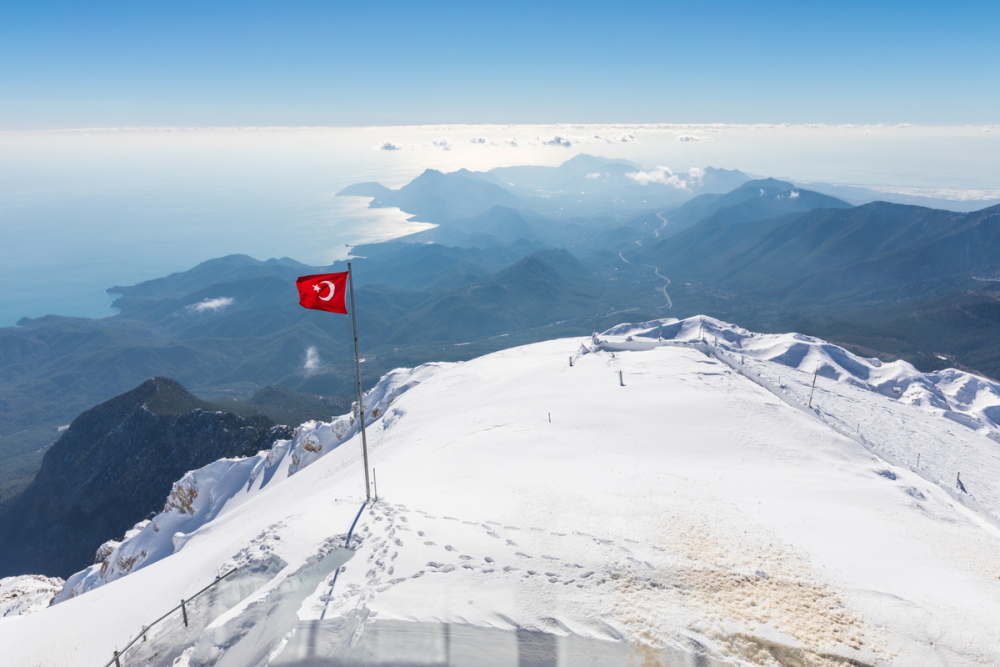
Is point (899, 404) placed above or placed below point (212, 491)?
above

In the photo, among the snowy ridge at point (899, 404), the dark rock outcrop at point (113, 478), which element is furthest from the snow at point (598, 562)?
the dark rock outcrop at point (113, 478)

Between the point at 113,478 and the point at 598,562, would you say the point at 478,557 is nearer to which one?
the point at 598,562

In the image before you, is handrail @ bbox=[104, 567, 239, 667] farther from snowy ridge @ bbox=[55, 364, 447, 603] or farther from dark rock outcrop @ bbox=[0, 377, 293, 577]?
dark rock outcrop @ bbox=[0, 377, 293, 577]

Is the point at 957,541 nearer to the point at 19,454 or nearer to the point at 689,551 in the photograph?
the point at 689,551

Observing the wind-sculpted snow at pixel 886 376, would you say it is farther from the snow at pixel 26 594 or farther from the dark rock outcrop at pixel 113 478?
the snow at pixel 26 594

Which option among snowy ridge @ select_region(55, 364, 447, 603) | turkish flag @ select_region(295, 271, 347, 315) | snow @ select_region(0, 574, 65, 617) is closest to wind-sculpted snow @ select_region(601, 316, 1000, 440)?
snowy ridge @ select_region(55, 364, 447, 603)

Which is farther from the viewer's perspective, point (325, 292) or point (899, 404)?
point (899, 404)

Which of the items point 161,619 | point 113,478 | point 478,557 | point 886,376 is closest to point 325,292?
point 478,557

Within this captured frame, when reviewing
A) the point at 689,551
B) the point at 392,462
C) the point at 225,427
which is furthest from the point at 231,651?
the point at 225,427
